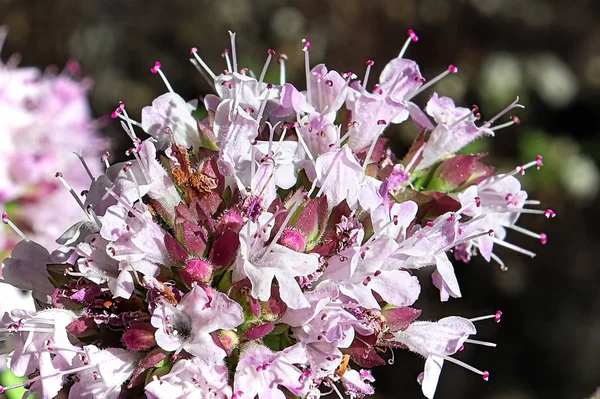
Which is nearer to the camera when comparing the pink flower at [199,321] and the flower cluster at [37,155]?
the pink flower at [199,321]

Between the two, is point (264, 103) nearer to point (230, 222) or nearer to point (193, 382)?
point (230, 222)

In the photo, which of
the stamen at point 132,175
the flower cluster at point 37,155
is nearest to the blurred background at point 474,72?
the flower cluster at point 37,155

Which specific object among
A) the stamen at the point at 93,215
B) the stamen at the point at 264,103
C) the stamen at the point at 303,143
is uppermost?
the stamen at the point at 264,103

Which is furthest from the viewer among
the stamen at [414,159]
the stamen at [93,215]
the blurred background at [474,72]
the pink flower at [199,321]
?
the blurred background at [474,72]

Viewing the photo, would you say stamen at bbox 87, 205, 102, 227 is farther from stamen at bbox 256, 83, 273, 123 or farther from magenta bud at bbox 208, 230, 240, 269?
stamen at bbox 256, 83, 273, 123

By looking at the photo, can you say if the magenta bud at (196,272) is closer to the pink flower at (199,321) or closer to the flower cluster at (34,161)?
the pink flower at (199,321)

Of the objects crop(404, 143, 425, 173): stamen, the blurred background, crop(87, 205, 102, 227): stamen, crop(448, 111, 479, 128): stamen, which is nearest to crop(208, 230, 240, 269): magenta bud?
crop(87, 205, 102, 227): stamen

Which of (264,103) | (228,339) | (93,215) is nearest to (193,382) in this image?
(228,339)
